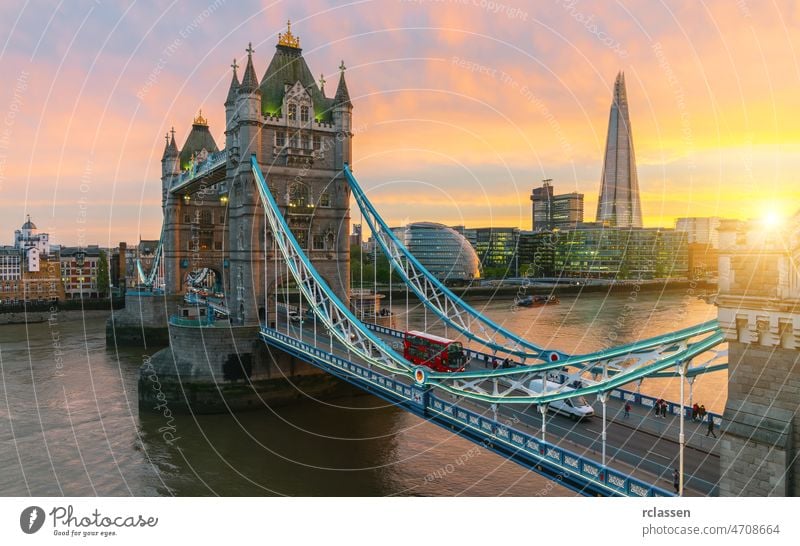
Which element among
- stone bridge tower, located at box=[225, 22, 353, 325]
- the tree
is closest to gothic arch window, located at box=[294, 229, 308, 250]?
stone bridge tower, located at box=[225, 22, 353, 325]

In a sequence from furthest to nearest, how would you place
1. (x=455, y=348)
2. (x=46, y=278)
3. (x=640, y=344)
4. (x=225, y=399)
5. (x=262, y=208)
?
(x=46, y=278)
(x=262, y=208)
(x=225, y=399)
(x=455, y=348)
(x=640, y=344)

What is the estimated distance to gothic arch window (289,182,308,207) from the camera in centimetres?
3117

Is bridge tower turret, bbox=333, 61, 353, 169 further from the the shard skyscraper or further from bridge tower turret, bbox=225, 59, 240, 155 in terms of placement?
the the shard skyscraper

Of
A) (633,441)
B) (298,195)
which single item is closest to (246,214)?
(298,195)

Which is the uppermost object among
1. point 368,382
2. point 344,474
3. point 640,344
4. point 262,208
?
point 262,208

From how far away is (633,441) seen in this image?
45.4ft

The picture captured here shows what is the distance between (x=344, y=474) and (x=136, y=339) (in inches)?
1278

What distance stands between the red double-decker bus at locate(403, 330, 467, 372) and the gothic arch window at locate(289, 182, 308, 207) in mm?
11064

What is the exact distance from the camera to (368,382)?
1897 centimetres

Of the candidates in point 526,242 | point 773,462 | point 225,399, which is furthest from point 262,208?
point 526,242

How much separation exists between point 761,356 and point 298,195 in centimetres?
2531

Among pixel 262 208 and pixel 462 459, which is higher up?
pixel 262 208

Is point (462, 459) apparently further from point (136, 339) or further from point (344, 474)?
point (136, 339)

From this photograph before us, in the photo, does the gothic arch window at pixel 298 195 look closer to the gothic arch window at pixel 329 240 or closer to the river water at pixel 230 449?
the gothic arch window at pixel 329 240
